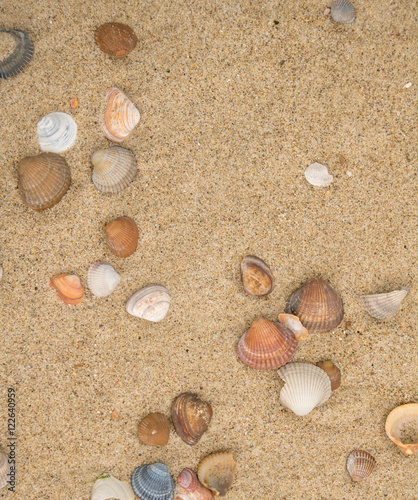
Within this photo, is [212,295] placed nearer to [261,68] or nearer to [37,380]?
[37,380]

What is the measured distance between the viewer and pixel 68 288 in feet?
8.77

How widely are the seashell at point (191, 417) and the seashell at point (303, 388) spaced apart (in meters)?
0.52

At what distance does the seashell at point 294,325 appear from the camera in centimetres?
269

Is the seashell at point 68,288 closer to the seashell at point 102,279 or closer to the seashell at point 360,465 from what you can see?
the seashell at point 102,279

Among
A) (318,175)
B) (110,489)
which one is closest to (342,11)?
(318,175)

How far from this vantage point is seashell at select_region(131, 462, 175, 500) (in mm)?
2707

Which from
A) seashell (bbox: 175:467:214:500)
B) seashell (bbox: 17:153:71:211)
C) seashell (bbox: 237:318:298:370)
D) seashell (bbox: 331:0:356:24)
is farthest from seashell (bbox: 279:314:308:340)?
seashell (bbox: 331:0:356:24)

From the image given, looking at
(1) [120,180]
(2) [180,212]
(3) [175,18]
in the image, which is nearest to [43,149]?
(1) [120,180]

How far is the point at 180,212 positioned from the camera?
2.76 metres

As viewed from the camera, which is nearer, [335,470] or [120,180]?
[120,180]

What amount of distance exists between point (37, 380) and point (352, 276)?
223cm

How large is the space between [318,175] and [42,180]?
70.1 inches

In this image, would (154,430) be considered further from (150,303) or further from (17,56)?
(17,56)

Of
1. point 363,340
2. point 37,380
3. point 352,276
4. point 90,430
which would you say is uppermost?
Result: point 352,276
